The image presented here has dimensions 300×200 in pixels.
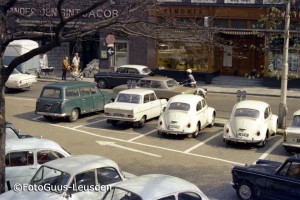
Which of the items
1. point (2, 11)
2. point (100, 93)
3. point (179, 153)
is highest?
point (2, 11)

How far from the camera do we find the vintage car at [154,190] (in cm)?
927

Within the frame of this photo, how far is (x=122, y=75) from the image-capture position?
2927 centimetres

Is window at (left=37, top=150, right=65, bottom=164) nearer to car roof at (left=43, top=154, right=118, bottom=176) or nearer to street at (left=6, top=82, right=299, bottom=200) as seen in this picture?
car roof at (left=43, top=154, right=118, bottom=176)

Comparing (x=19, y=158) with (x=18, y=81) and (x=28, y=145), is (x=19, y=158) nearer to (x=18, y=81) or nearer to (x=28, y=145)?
(x=28, y=145)

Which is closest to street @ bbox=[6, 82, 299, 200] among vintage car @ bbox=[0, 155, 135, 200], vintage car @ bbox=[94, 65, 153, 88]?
vintage car @ bbox=[0, 155, 135, 200]

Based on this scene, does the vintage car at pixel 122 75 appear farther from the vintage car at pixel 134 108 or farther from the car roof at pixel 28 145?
the car roof at pixel 28 145

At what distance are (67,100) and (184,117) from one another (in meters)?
5.06

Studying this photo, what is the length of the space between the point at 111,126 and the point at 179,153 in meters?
4.53

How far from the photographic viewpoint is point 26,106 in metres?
24.7

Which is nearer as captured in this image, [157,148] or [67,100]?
[157,148]

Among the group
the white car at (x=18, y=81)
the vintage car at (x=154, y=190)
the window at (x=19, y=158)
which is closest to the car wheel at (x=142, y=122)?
the window at (x=19, y=158)

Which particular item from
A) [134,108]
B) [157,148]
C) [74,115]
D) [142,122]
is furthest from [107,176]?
[74,115]

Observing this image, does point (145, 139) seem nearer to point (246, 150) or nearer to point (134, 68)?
point (246, 150)

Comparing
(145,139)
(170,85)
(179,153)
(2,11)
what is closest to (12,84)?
(170,85)
